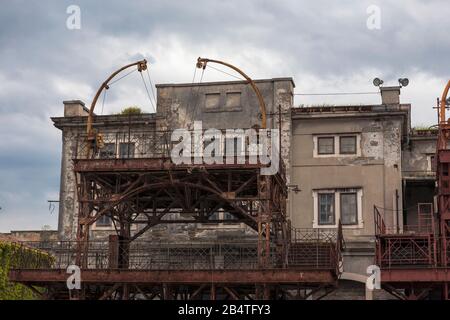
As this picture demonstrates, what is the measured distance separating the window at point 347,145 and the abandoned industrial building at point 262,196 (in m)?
0.06

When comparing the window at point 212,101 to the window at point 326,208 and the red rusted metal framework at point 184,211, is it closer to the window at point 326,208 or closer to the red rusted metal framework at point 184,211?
the window at point 326,208

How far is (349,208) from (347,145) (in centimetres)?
321

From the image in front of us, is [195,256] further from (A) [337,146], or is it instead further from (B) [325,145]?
(A) [337,146]

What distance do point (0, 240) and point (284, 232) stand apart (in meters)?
12.0

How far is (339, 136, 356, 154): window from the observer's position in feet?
137

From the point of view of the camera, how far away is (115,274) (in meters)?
29.3

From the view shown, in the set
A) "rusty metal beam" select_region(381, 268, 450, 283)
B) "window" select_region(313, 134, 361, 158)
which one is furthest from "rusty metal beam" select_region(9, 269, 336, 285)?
"window" select_region(313, 134, 361, 158)

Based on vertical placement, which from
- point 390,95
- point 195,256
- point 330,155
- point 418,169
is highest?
point 390,95

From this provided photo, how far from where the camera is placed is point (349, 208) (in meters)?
40.9

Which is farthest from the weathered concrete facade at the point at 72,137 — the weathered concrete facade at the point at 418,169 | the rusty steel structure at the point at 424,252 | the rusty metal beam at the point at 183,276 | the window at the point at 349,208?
the rusty steel structure at the point at 424,252

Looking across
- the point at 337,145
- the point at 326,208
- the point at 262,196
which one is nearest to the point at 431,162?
the point at 337,145
